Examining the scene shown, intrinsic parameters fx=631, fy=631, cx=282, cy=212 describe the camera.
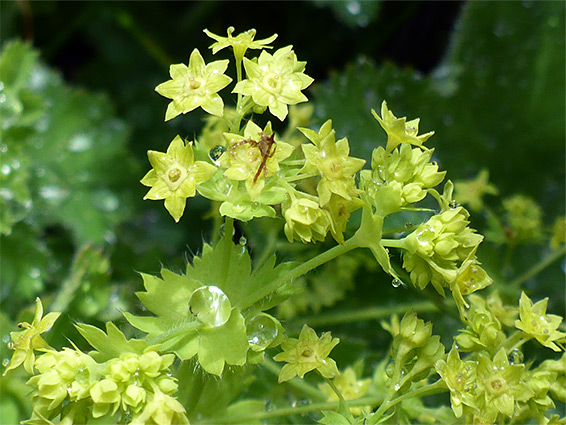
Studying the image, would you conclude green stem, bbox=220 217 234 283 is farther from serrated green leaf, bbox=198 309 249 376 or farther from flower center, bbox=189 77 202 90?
flower center, bbox=189 77 202 90

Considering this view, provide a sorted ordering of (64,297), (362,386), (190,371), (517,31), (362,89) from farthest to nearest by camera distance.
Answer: (517,31) < (362,89) < (64,297) < (362,386) < (190,371)

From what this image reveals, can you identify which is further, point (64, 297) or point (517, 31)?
point (517, 31)

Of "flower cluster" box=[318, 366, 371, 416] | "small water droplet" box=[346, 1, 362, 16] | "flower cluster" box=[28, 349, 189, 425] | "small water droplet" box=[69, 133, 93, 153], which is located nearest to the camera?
"flower cluster" box=[28, 349, 189, 425]

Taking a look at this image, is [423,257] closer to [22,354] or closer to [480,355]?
[480,355]

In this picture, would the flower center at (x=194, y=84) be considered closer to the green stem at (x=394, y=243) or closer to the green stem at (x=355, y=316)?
the green stem at (x=394, y=243)

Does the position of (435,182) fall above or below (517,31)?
above

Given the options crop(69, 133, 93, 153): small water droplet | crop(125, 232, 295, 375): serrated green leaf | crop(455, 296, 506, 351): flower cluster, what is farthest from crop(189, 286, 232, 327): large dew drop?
crop(69, 133, 93, 153): small water droplet

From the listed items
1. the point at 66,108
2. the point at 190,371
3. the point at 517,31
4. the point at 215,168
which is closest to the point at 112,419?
the point at 190,371
